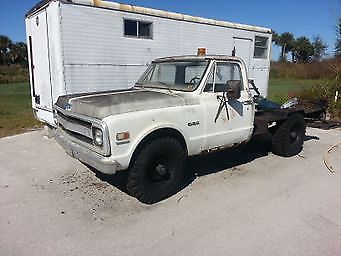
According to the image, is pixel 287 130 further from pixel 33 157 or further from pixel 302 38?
pixel 302 38

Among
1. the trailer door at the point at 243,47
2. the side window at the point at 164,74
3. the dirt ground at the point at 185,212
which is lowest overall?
the dirt ground at the point at 185,212

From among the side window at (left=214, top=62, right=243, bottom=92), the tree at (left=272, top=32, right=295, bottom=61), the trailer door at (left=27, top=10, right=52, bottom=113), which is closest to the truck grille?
the side window at (left=214, top=62, right=243, bottom=92)

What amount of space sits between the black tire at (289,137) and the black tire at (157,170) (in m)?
2.62

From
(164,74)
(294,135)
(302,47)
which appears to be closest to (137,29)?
(164,74)

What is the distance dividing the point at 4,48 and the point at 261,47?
1920 inches

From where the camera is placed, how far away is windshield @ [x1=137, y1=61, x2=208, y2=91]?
465 cm

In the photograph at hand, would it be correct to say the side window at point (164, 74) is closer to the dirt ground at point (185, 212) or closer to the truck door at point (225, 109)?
the truck door at point (225, 109)

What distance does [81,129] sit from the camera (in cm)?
396

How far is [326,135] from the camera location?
8.32 m

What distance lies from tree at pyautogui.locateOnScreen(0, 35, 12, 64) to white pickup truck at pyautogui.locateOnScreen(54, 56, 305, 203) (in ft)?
167

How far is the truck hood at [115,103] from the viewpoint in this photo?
365 centimetres

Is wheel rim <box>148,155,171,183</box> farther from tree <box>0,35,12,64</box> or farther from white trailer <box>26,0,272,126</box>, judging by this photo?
tree <box>0,35,12,64</box>

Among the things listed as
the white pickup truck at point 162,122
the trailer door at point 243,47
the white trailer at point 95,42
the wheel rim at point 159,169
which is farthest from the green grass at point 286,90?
the wheel rim at point 159,169

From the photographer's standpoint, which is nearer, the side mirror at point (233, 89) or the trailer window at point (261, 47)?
the side mirror at point (233, 89)
